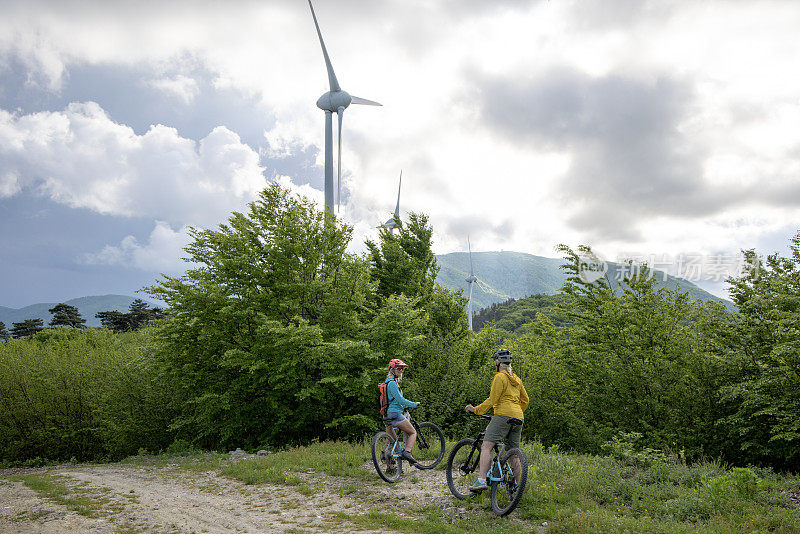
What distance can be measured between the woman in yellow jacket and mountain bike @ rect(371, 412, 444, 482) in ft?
7.72

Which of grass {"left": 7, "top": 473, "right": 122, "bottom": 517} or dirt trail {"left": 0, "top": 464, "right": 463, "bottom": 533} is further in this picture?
grass {"left": 7, "top": 473, "right": 122, "bottom": 517}

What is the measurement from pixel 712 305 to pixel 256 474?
1546cm

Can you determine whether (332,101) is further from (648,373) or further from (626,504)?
(626,504)

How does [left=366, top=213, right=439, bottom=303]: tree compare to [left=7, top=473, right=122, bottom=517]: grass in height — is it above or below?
above

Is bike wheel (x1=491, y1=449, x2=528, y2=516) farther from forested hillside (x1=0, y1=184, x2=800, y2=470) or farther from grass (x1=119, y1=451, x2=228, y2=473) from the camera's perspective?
grass (x1=119, y1=451, x2=228, y2=473)

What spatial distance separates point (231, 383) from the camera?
18.3 m

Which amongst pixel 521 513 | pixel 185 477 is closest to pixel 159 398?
pixel 185 477

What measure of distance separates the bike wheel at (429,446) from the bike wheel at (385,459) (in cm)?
60

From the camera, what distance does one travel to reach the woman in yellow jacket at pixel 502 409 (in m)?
6.79

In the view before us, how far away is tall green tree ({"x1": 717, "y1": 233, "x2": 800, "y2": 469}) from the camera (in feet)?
37.2

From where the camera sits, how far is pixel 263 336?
55.5ft

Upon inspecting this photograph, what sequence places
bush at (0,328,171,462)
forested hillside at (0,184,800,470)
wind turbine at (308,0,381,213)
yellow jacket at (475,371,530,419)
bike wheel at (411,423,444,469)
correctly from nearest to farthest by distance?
yellow jacket at (475,371,530,419)
bike wheel at (411,423,444,469)
forested hillside at (0,184,800,470)
bush at (0,328,171,462)
wind turbine at (308,0,381,213)

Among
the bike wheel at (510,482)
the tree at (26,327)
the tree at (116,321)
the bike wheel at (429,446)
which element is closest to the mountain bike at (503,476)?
the bike wheel at (510,482)

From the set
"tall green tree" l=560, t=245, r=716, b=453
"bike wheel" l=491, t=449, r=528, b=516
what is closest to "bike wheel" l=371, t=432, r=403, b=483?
"bike wheel" l=491, t=449, r=528, b=516
